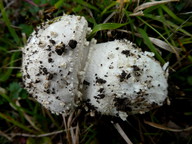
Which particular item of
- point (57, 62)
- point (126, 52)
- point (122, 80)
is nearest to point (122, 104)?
point (122, 80)

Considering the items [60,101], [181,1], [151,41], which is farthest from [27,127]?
[181,1]

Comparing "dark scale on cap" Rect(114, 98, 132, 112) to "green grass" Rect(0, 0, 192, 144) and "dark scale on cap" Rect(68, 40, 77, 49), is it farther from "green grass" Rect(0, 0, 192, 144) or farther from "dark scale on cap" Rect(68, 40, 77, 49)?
"dark scale on cap" Rect(68, 40, 77, 49)

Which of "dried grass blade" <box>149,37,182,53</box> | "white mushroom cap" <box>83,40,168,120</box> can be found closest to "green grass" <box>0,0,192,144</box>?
"dried grass blade" <box>149,37,182,53</box>

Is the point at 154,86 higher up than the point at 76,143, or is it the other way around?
the point at 154,86

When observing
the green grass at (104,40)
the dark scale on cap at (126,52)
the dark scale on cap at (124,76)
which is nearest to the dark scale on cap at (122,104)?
the dark scale on cap at (124,76)

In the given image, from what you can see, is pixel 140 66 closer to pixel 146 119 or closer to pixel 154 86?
pixel 154 86

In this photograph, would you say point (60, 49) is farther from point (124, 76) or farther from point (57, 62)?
point (124, 76)

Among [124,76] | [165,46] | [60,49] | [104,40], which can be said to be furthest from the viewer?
[104,40]
